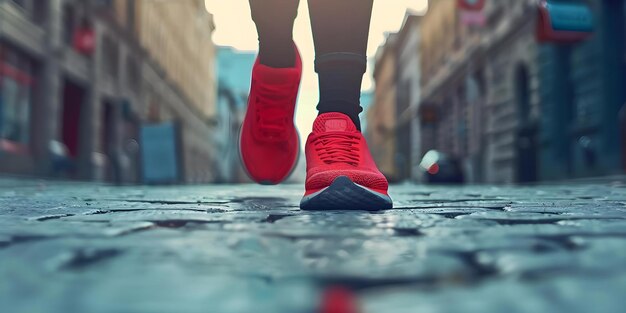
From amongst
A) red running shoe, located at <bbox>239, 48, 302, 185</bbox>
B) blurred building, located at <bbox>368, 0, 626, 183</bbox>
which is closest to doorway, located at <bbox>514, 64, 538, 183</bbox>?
blurred building, located at <bbox>368, 0, 626, 183</bbox>

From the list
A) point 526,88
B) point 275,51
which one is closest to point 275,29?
point 275,51

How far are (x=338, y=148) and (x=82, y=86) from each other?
577 inches

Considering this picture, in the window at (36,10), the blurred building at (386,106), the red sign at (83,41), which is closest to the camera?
the window at (36,10)

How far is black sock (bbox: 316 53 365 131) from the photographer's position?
2178 millimetres

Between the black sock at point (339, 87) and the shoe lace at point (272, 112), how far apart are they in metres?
0.29

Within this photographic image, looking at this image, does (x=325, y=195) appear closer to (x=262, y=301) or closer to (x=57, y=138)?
(x=262, y=301)

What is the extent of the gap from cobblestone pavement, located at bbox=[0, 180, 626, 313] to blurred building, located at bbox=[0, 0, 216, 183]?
27.6ft

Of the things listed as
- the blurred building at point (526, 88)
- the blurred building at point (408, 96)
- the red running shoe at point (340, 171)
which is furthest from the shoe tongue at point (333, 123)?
the blurred building at point (408, 96)

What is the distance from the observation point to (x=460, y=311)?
1.96 feet

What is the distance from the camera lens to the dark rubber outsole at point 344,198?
1.71 metres

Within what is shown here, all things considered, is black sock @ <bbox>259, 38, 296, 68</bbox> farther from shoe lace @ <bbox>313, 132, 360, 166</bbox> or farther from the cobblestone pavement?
the cobblestone pavement

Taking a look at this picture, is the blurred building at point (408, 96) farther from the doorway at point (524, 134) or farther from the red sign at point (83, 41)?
the red sign at point (83, 41)

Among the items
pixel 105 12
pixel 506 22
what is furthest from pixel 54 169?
pixel 506 22

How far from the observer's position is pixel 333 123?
2.11 m
